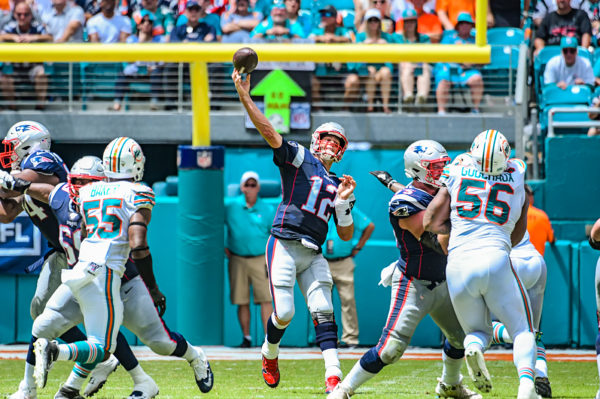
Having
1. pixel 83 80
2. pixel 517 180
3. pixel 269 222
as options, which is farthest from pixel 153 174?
pixel 517 180

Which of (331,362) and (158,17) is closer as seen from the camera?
(331,362)

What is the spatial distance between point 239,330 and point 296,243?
14.4ft

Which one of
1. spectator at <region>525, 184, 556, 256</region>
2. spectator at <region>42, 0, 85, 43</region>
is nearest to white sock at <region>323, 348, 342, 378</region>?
spectator at <region>525, 184, 556, 256</region>

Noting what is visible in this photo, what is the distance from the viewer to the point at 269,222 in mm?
10641

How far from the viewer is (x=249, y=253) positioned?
1066cm

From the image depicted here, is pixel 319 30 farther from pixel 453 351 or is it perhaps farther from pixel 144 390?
pixel 144 390

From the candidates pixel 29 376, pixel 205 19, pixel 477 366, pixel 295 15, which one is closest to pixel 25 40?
pixel 205 19

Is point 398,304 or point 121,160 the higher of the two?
point 121,160

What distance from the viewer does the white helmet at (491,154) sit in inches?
223

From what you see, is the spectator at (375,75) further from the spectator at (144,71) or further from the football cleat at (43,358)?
the football cleat at (43,358)

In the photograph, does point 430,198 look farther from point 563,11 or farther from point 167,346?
point 563,11

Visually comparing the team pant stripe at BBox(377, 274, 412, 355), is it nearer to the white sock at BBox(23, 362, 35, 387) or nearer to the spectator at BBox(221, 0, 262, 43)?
the white sock at BBox(23, 362, 35, 387)

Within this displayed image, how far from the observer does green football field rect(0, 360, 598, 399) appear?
22.6ft

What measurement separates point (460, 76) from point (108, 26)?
4.55 metres
